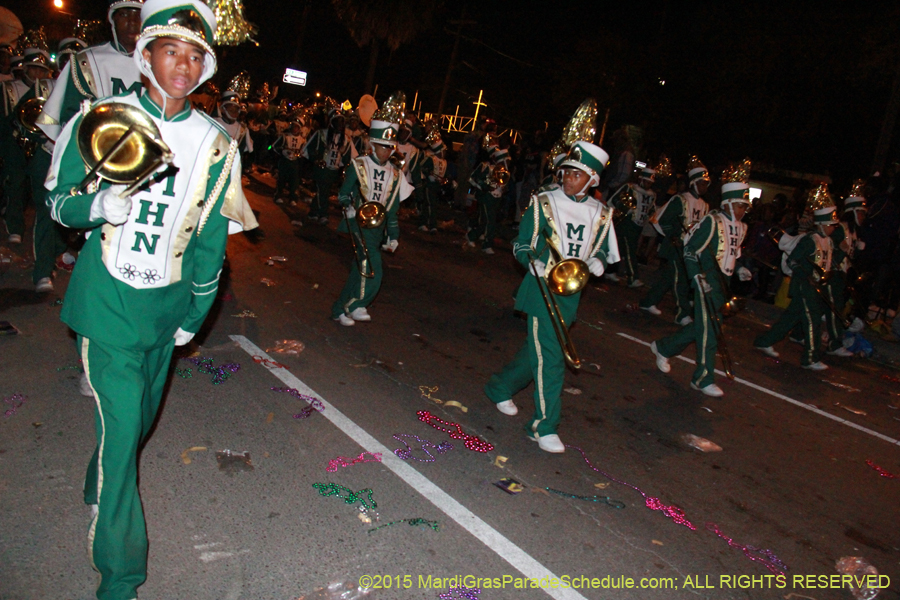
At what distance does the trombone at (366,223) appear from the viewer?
6.91m

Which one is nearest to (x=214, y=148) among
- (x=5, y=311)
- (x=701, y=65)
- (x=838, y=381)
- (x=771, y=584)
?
(x=771, y=584)

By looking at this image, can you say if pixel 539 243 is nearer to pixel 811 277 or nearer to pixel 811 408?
pixel 811 408

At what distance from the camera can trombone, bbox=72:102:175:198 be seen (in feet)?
7.63

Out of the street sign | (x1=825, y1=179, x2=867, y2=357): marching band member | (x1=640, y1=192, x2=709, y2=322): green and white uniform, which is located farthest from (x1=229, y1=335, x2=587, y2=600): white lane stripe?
the street sign

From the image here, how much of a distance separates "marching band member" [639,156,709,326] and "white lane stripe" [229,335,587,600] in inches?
247

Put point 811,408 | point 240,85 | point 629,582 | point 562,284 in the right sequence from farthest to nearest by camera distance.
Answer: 1. point 240,85
2. point 811,408
3. point 562,284
4. point 629,582

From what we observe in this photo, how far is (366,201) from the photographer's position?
7074 millimetres

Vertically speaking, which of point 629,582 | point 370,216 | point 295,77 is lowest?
point 629,582

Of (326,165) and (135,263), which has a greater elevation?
(326,165)

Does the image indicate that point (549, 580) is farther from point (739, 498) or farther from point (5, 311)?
point (5, 311)

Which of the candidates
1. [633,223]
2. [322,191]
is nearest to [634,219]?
[633,223]

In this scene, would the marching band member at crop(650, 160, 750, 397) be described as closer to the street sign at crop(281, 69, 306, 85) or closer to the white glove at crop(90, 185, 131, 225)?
the white glove at crop(90, 185, 131, 225)

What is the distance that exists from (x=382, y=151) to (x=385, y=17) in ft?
69.1

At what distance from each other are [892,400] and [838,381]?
Answer: 60 centimetres
